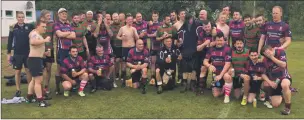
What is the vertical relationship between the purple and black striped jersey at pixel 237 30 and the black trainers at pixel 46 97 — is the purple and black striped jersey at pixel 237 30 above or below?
above

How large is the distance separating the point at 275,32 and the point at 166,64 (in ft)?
8.06

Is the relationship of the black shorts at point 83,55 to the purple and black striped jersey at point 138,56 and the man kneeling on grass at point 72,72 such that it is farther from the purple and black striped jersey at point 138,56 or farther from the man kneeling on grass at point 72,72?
the purple and black striped jersey at point 138,56

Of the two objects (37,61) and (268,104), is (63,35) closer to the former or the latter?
(37,61)

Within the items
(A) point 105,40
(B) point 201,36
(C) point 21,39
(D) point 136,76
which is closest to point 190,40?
(B) point 201,36

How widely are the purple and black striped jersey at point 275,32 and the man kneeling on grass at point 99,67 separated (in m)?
3.60

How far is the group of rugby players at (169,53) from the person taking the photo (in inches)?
256

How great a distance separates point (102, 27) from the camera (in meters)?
8.52

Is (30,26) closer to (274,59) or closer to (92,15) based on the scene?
(92,15)

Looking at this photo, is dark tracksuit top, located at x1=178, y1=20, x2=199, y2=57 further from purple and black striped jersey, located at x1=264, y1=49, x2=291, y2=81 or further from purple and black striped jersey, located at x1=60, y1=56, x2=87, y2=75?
purple and black striped jersey, located at x1=60, y1=56, x2=87, y2=75

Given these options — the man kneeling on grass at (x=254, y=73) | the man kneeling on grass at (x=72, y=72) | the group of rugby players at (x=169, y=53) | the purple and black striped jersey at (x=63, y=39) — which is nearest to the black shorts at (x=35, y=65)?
the group of rugby players at (x=169, y=53)

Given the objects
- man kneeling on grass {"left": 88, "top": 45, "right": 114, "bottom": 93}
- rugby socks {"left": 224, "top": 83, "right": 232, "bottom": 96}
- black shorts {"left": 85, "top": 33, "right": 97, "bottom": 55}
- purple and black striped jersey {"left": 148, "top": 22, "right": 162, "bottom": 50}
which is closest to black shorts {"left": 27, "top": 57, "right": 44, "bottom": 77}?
man kneeling on grass {"left": 88, "top": 45, "right": 114, "bottom": 93}

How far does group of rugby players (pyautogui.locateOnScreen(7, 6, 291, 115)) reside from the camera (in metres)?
6.51

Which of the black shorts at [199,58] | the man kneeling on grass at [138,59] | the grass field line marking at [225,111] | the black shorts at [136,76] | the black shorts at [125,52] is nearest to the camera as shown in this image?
the grass field line marking at [225,111]

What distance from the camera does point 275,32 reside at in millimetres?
6730
